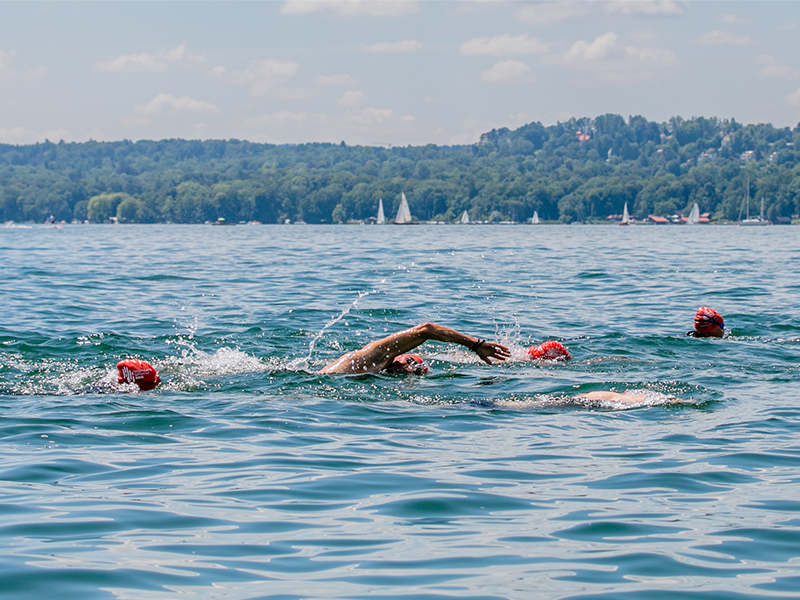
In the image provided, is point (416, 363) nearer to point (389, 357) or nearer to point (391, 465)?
point (389, 357)

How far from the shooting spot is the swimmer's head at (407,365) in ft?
41.4

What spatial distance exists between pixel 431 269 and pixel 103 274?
11.5m

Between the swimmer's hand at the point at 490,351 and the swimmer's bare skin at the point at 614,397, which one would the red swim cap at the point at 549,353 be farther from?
the swimmer's hand at the point at 490,351

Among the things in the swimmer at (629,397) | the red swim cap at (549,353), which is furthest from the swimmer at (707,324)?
the swimmer at (629,397)

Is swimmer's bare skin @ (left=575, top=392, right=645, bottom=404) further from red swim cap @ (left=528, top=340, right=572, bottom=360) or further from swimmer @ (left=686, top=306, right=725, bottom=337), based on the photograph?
swimmer @ (left=686, top=306, right=725, bottom=337)

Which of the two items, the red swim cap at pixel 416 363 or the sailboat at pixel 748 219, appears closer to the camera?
A: the red swim cap at pixel 416 363

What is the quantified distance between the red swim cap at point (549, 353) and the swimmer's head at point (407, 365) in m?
2.15

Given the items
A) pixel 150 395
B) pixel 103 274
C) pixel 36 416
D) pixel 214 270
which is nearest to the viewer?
pixel 36 416

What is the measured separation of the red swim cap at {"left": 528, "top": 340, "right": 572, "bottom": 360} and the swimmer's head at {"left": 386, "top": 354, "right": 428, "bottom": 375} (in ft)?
7.07

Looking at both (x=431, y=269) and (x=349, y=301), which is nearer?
(x=349, y=301)

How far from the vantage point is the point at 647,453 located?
344 inches

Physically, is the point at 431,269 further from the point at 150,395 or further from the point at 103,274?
the point at 150,395

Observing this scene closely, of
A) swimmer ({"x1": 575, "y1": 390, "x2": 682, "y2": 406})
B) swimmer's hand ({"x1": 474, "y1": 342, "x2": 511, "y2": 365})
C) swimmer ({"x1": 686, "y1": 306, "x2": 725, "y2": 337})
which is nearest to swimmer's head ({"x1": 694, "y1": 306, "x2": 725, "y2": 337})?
swimmer ({"x1": 686, "y1": 306, "x2": 725, "y2": 337})

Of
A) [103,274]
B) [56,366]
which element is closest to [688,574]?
[56,366]
